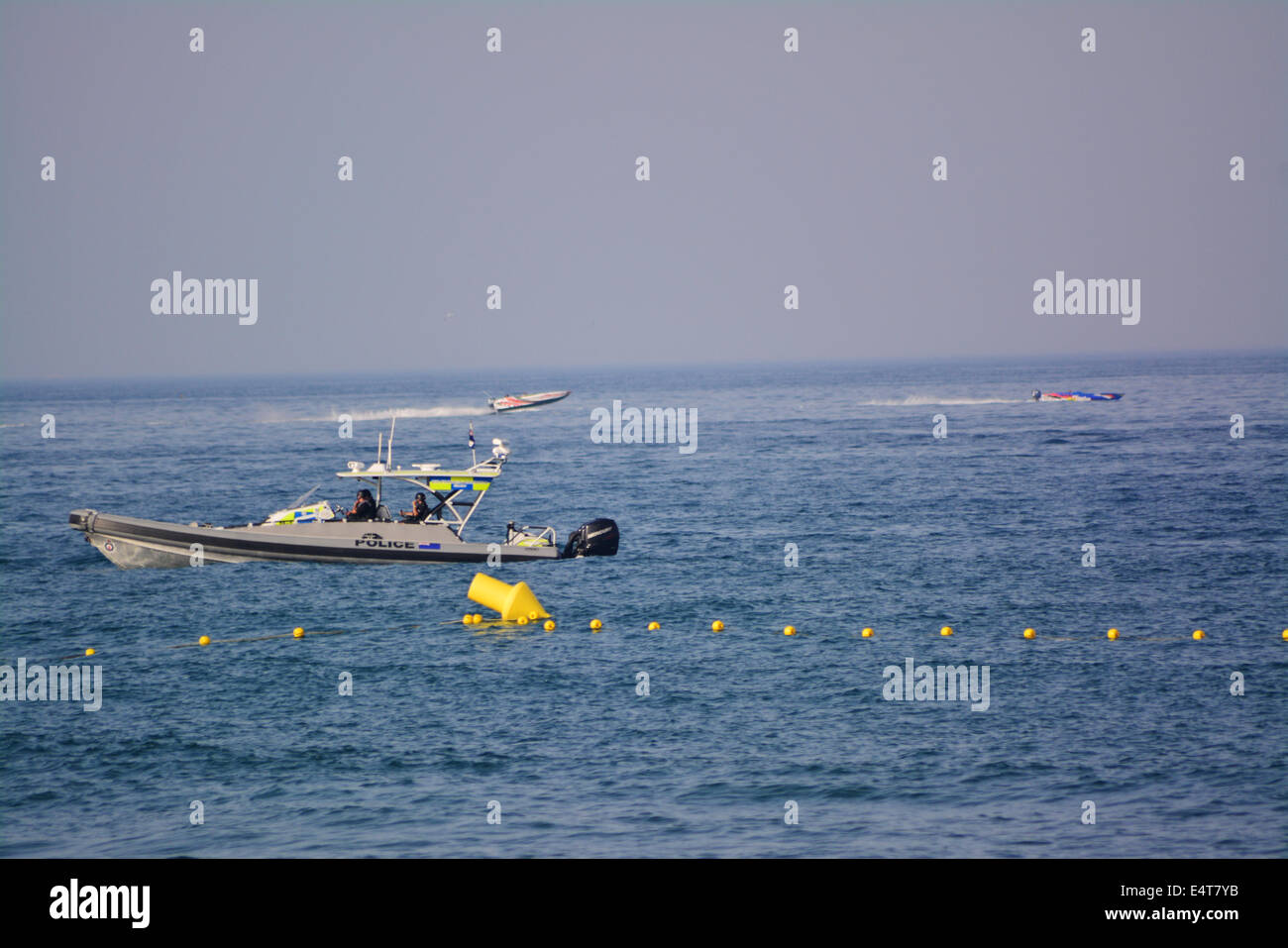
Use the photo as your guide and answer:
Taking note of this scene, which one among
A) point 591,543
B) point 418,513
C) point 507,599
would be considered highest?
point 418,513

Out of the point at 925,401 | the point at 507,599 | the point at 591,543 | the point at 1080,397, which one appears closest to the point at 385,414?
the point at 925,401

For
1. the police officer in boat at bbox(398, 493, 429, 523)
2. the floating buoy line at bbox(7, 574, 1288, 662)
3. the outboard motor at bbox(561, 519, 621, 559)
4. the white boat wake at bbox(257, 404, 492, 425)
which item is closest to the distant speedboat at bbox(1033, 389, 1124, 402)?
the white boat wake at bbox(257, 404, 492, 425)

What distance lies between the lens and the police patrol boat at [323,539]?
41.8m

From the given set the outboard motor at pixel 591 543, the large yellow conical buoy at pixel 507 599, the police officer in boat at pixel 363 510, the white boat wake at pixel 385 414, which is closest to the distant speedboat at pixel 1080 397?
the white boat wake at pixel 385 414

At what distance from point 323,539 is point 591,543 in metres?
8.97

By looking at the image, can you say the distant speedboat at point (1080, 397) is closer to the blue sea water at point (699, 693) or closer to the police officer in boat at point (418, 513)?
the blue sea water at point (699, 693)

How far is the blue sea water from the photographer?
2038 cm

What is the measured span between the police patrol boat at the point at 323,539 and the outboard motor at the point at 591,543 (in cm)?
119

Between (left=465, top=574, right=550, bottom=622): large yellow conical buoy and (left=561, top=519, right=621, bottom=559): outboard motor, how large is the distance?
8141 mm

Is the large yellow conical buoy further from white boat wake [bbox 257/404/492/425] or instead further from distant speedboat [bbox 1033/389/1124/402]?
white boat wake [bbox 257/404/492/425]

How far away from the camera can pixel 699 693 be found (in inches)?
1116

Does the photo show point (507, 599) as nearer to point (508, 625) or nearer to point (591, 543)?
point (508, 625)

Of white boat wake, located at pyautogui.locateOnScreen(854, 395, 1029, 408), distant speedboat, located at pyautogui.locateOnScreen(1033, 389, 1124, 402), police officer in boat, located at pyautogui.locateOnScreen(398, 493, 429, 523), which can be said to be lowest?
police officer in boat, located at pyautogui.locateOnScreen(398, 493, 429, 523)
